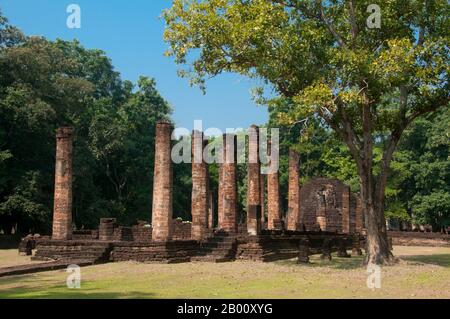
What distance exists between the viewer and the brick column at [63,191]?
2219 cm

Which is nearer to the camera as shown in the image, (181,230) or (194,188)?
(194,188)

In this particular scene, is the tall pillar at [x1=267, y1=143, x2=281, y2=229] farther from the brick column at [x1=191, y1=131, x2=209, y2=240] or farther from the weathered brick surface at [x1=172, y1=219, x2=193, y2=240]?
the brick column at [x1=191, y1=131, x2=209, y2=240]

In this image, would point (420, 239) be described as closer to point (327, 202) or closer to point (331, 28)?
point (327, 202)

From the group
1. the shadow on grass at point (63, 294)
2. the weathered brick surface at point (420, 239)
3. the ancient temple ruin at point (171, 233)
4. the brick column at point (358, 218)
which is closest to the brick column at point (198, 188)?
the ancient temple ruin at point (171, 233)

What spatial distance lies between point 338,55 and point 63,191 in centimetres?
1153

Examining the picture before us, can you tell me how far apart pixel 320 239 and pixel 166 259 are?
10.0 meters

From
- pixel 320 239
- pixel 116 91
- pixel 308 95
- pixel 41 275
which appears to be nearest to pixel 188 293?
pixel 41 275

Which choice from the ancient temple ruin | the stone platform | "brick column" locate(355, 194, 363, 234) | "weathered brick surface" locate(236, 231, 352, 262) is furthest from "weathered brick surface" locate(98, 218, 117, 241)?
"brick column" locate(355, 194, 363, 234)

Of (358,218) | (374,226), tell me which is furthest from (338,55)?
(358,218)

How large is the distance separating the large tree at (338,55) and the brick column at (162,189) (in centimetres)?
256

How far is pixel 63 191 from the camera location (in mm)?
22547

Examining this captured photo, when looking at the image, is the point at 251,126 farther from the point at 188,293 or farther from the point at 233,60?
the point at 188,293

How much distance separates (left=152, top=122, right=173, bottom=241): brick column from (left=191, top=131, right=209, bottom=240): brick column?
3.40 meters
